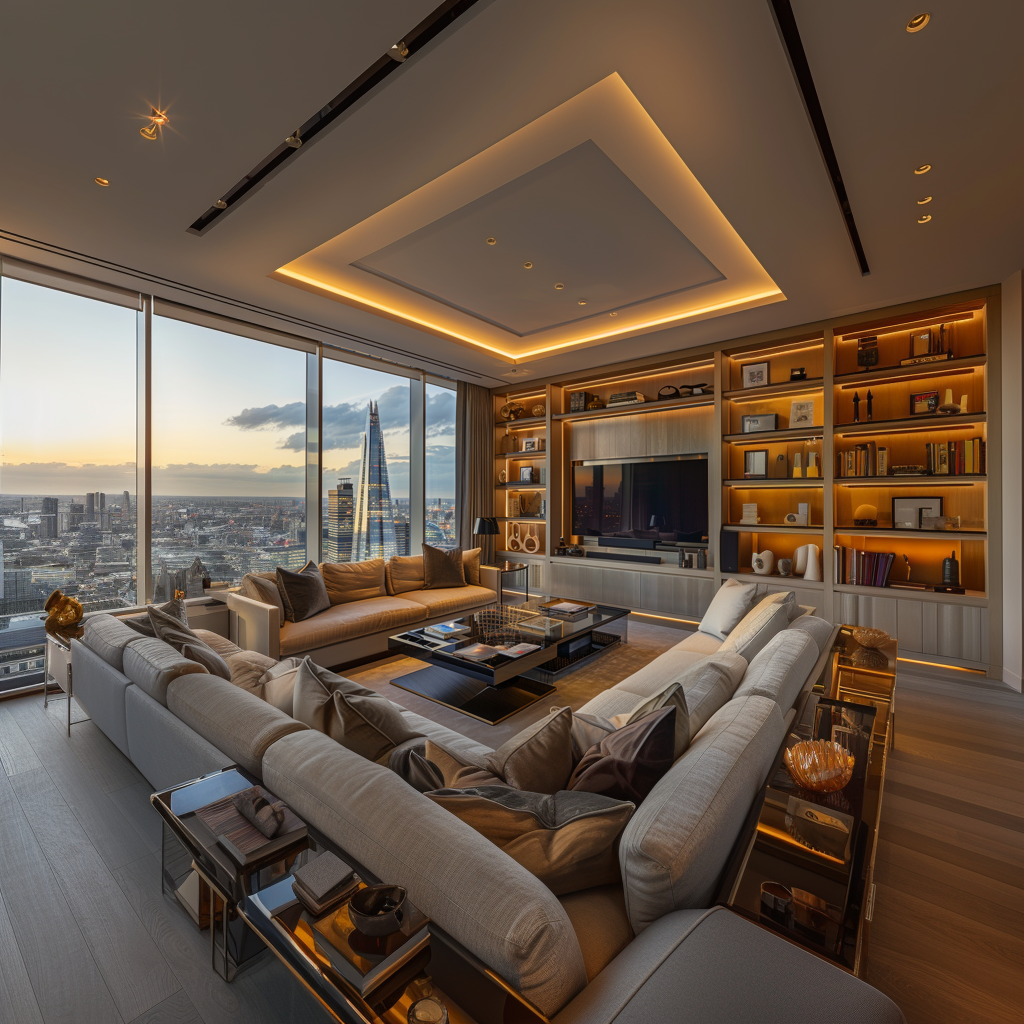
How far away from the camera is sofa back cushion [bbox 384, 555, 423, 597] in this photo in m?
4.86

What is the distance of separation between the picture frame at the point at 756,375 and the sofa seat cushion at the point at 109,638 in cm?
506

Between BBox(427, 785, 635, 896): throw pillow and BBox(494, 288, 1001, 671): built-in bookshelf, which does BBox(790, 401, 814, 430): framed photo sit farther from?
BBox(427, 785, 635, 896): throw pillow

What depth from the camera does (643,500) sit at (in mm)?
5754

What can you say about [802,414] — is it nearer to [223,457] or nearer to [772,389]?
[772,389]

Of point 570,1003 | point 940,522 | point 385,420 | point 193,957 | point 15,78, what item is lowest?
point 193,957

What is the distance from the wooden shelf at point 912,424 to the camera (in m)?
3.80

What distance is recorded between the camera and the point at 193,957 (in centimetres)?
146

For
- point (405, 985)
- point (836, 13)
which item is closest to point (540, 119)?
point (836, 13)

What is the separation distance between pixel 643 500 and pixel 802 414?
69.8 inches

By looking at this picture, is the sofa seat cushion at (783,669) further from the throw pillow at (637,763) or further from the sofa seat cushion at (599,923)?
the sofa seat cushion at (599,923)

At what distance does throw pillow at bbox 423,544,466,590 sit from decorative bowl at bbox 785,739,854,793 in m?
3.95

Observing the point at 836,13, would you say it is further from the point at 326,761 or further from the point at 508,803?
the point at 326,761

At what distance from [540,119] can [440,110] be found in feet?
1.62

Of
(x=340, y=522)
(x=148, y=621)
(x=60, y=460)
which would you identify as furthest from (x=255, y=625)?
(x=340, y=522)
